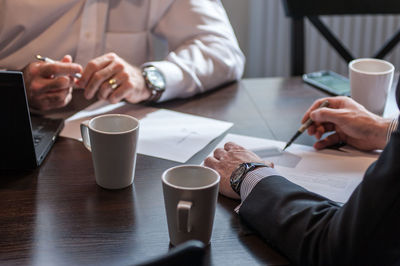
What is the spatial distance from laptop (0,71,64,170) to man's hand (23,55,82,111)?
0.23 m

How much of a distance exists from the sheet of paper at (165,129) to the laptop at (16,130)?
6.5 inches

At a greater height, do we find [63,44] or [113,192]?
[63,44]

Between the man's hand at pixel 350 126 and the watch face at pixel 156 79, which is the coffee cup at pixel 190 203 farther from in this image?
the watch face at pixel 156 79

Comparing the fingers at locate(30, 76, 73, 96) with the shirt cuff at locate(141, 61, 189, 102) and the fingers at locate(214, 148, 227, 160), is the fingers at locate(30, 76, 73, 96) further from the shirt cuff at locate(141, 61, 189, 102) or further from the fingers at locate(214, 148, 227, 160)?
the fingers at locate(214, 148, 227, 160)

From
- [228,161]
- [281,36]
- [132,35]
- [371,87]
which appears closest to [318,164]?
[228,161]

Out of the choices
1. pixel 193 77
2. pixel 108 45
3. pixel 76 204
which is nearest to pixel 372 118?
pixel 193 77

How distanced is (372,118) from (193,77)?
51 cm

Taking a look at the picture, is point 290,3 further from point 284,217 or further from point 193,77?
point 284,217

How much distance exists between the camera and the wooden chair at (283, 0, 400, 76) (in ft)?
5.98

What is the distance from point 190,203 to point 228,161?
0.26 meters

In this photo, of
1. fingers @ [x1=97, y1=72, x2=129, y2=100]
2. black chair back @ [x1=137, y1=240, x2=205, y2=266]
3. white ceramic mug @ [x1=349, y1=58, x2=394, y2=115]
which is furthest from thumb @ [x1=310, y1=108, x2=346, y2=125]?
black chair back @ [x1=137, y1=240, x2=205, y2=266]

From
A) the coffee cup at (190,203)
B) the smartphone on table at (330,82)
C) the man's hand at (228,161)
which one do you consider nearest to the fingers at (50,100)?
the man's hand at (228,161)

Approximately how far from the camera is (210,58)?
1556 millimetres

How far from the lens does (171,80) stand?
1.42 metres
